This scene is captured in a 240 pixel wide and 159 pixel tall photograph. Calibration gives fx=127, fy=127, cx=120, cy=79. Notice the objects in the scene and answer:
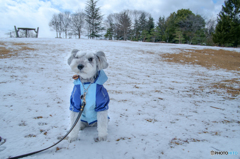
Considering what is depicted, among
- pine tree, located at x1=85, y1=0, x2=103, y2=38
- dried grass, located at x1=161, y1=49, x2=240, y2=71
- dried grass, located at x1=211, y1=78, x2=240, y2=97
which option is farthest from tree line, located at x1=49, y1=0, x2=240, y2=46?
dried grass, located at x1=211, y1=78, x2=240, y2=97

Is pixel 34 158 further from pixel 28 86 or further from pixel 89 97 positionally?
pixel 28 86

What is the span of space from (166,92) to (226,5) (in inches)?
1611

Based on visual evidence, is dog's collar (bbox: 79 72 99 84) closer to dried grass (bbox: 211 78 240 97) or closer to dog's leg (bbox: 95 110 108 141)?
dog's leg (bbox: 95 110 108 141)

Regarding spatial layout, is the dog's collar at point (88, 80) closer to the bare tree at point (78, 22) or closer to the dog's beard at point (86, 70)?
the dog's beard at point (86, 70)

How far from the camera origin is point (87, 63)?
1.99 metres

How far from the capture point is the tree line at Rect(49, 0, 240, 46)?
38062 mm

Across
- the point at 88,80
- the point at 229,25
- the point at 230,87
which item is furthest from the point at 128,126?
A: the point at 229,25

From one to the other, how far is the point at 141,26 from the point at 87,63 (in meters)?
55.7

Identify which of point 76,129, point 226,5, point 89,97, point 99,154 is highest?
point 226,5

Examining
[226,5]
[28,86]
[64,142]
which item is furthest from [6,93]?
[226,5]

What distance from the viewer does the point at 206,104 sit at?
4172 mm

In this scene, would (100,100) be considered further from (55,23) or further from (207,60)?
(55,23)

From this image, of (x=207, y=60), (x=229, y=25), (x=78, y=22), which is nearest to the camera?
(x=207, y=60)

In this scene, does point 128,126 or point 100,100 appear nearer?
point 100,100
